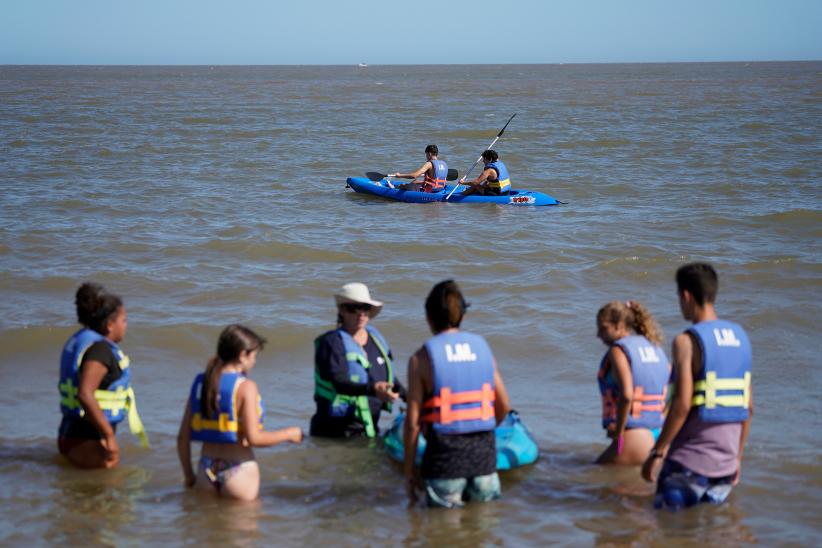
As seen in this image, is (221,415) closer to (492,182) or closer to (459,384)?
(459,384)

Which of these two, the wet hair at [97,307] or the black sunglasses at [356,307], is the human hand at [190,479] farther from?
the black sunglasses at [356,307]

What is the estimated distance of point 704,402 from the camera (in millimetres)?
4230

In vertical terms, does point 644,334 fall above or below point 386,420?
above

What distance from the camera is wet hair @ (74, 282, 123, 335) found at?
488 centimetres

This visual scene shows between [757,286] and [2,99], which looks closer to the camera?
[757,286]

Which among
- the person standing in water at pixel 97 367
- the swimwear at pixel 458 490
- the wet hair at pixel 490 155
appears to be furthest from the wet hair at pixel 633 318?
the wet hair at pixel 490 155

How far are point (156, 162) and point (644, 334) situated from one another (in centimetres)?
1964

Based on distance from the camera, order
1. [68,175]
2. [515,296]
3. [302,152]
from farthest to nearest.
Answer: [302,152]
[68,175]
[515,296]

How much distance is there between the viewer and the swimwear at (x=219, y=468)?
180 inches

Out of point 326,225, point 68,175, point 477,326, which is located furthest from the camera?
point 68,175

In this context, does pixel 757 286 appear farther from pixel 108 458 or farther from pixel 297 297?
pixel 108 458

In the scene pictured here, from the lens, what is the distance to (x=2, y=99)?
49.1 m

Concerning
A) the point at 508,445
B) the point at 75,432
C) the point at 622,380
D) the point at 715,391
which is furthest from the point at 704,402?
the point at 75,432

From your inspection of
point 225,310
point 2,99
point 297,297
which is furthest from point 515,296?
point 2,99
